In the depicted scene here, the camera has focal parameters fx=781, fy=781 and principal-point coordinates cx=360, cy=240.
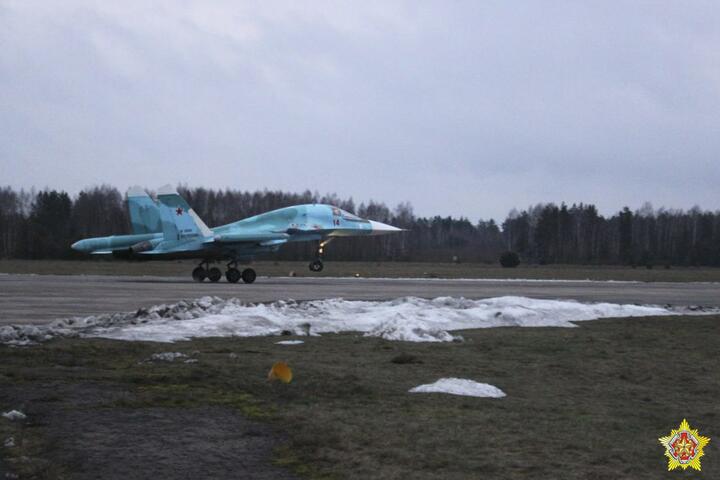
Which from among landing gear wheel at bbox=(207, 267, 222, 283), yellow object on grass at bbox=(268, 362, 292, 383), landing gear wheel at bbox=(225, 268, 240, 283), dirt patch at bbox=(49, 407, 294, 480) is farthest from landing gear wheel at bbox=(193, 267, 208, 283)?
dirt patch at bbox=(49, 407, 294, 480)

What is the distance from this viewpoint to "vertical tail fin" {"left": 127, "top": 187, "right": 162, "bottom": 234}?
39.4 meters

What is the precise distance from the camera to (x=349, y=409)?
755 centimetres

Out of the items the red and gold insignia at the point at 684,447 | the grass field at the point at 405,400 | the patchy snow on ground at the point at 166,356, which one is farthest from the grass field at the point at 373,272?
the red and gold insignia at the point at 684,447

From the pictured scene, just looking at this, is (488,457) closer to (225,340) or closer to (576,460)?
(576,460)

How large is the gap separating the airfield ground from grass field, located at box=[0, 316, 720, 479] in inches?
1.0

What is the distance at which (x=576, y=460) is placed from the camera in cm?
582

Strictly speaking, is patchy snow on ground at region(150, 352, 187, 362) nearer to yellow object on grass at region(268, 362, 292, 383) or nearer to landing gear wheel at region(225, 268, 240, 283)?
yellow object on grass at region(268, 362, 292, 383)

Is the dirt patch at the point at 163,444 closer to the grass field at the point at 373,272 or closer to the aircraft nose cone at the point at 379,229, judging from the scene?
the aircraft nose cone at the point at 379,229

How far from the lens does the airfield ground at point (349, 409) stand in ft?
18.5

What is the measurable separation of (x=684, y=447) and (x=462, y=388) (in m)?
2.92

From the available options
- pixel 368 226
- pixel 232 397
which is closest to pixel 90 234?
pixel 368 226

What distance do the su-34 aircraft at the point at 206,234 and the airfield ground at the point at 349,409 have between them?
79.6 ft

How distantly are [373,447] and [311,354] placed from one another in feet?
18.3

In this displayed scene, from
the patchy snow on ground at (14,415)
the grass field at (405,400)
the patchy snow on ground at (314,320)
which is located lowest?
the grass field at (405,400)
